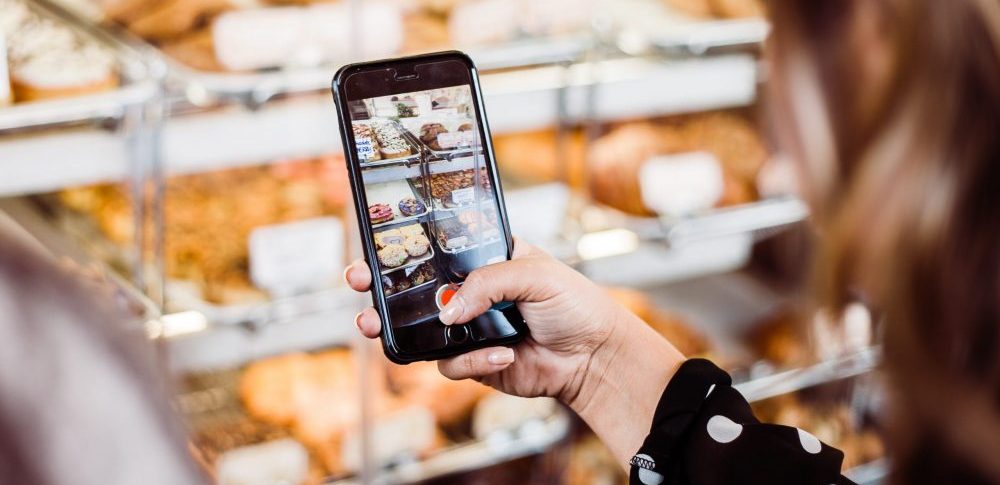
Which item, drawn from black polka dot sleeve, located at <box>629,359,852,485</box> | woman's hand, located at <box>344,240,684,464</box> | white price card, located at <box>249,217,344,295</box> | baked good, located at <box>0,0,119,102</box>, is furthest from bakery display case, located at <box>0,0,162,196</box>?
black polka dot sleeve, located at <box>629,359,852,485</box>

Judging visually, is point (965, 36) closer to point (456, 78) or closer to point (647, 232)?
point (647, 232)

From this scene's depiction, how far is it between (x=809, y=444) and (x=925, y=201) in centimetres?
71

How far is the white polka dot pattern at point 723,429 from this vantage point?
90 centimetres

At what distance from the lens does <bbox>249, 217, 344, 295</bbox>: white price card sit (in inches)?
55.6

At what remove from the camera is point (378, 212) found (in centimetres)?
83


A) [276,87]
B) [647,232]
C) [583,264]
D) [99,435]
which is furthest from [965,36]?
[99,435]

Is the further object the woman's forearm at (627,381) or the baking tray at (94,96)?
the baking tray at (94,96)

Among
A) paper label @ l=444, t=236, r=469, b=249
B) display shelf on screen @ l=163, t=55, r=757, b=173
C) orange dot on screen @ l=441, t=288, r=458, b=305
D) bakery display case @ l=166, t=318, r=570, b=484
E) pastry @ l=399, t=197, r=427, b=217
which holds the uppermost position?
display shelf on screen @ l=163, t=55, r=757, b=173

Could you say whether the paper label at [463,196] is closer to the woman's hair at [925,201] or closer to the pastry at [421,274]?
the pastry at [421,274]

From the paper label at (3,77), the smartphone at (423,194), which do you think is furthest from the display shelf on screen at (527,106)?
the smartphone at (423,194)

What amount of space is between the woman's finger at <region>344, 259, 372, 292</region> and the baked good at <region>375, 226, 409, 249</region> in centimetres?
3

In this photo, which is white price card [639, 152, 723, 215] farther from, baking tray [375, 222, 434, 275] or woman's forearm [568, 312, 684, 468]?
baking tray [375, 222, 434, 275]

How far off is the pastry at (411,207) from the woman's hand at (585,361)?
108 millimetres

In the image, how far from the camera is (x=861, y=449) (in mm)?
2162
